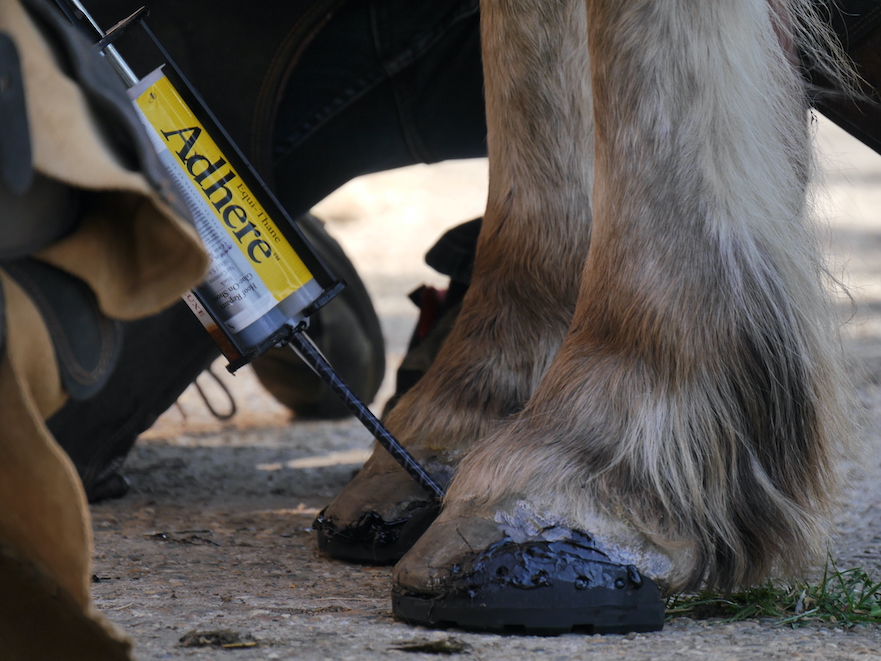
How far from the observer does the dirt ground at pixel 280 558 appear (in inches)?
26.8

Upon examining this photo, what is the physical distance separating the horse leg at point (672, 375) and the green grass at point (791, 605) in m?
0.03

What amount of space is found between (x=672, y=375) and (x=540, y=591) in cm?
19

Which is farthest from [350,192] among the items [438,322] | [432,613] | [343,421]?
[432,613]

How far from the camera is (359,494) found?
0.96 meters

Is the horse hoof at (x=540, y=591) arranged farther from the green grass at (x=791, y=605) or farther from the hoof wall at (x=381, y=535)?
the hoof wall at (x=381, y=535)

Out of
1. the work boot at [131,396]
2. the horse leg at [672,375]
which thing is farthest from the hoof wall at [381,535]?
the work boot at [131,396]

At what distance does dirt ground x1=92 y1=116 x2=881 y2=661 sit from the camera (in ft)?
2.23

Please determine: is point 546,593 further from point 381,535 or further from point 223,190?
point 223,190

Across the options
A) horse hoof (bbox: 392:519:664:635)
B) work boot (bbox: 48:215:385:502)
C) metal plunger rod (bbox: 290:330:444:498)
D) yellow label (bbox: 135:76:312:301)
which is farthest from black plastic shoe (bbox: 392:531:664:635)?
work boot (bbox: 48:215:385:502)

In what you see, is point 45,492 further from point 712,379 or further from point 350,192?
point 350,192

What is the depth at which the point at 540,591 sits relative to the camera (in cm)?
70

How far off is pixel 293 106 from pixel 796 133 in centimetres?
68

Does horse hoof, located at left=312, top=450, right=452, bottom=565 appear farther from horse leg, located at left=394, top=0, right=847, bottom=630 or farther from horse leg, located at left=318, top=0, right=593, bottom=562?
horse leg, located at left=394, top=0, right=847, bottom=630

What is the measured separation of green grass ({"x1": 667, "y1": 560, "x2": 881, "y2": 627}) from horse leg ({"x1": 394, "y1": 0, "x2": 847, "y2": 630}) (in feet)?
0.09
